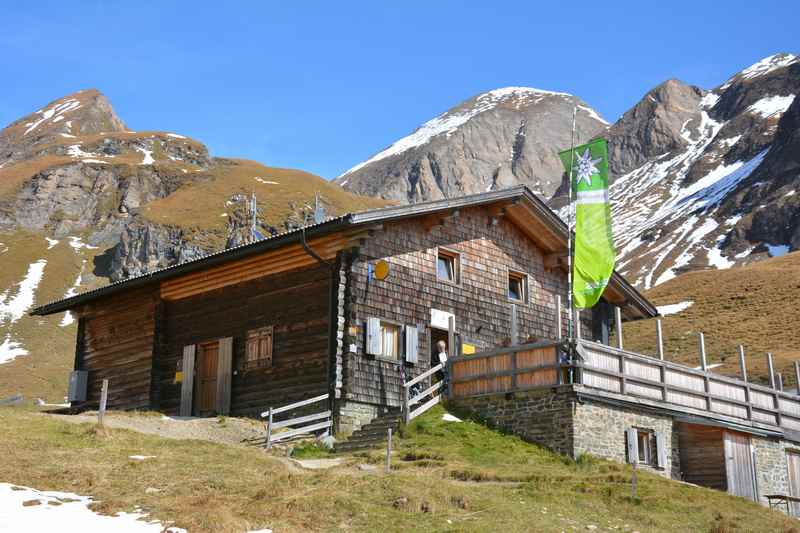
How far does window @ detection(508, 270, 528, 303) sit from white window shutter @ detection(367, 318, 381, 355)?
6.24 meters

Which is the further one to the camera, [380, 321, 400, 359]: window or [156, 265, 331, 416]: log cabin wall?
[380, 321, 400, 359]: window

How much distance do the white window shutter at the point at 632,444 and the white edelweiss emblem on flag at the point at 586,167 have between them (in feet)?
19.2

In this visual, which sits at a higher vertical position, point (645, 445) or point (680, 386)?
point (680, 386)

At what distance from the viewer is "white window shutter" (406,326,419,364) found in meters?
26.0

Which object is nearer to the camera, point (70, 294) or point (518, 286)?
point (518, 286)

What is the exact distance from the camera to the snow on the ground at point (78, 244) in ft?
459

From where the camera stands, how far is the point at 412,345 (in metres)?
26.1

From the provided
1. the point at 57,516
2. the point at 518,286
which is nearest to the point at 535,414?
the point at 518,286

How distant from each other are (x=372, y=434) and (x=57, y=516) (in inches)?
431

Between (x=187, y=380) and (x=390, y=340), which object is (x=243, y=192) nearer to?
(x=187, y=380)

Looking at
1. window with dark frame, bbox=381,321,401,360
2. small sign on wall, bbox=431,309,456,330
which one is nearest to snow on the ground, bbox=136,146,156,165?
small sign on wall, bbox=431,309,456,330

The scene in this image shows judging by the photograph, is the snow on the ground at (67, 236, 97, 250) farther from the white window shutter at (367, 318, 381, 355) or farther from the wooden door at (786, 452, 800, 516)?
the wooden door at (786, 452, 800, 516)

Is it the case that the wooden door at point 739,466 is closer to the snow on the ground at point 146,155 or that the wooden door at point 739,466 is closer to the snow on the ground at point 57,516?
the snow on the ground at point 57,516

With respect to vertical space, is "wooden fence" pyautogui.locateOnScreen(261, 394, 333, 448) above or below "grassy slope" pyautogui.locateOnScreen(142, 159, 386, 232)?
below
